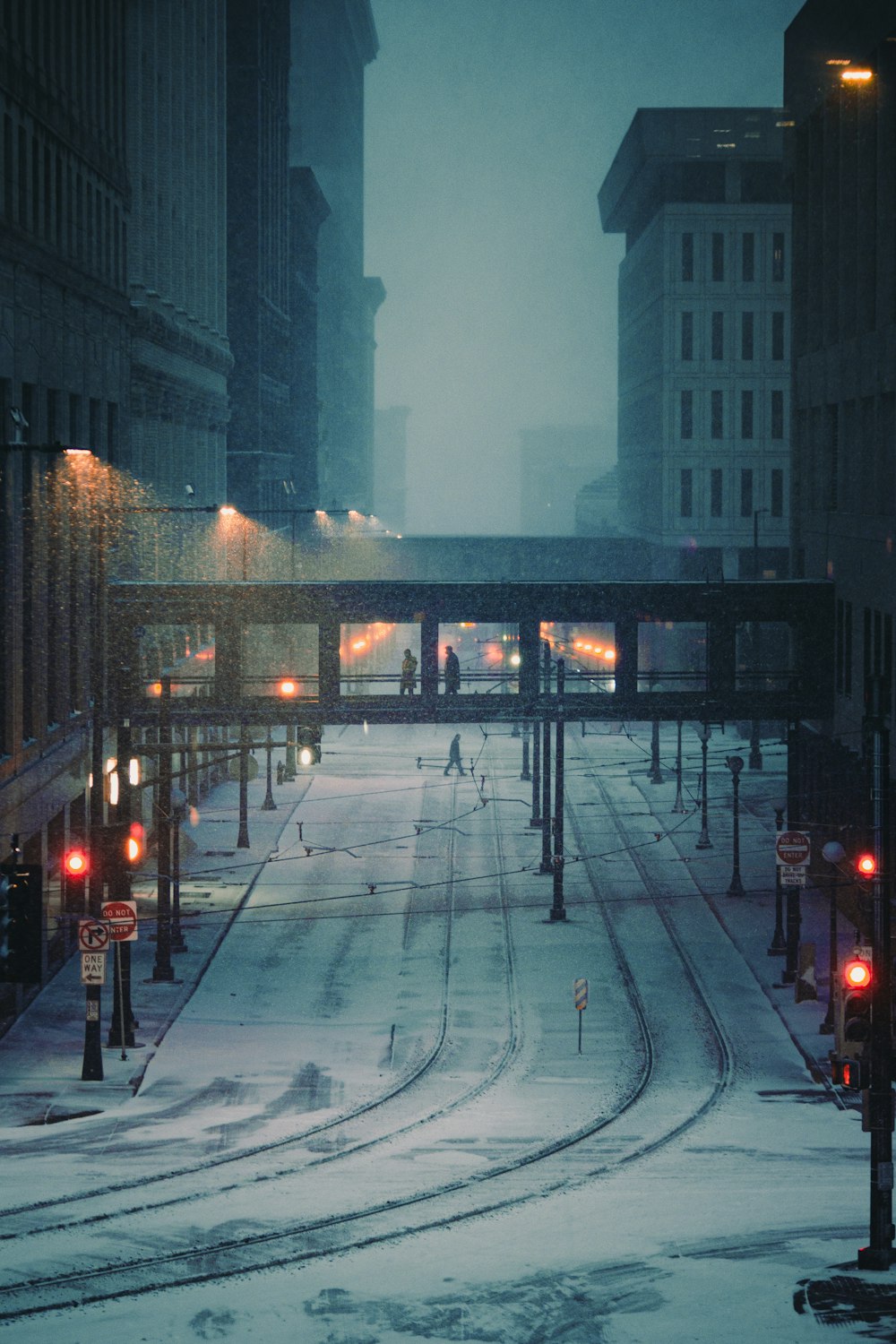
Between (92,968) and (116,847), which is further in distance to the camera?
(116,847)

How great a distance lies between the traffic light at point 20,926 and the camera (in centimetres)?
2075

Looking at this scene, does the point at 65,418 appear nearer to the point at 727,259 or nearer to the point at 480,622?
the point at 480,622

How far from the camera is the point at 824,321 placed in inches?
2181

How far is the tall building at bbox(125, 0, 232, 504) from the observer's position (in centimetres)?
6494

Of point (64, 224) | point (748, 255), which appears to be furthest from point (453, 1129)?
point (748, 255)

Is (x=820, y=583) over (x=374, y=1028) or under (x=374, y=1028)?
over

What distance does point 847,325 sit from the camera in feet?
172

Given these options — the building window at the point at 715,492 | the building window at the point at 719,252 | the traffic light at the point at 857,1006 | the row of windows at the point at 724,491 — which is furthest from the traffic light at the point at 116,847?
the building window at the point at 719,252

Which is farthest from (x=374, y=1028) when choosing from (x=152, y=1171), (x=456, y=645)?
(x=456, y=645)

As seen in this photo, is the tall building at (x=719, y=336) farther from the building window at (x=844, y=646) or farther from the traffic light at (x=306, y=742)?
the building window at (x=844, y=646)

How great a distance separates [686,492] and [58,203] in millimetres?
79553

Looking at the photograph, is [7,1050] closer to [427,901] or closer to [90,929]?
[90,929]

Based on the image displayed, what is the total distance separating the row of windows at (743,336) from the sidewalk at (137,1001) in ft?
207

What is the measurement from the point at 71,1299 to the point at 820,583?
37051mm
